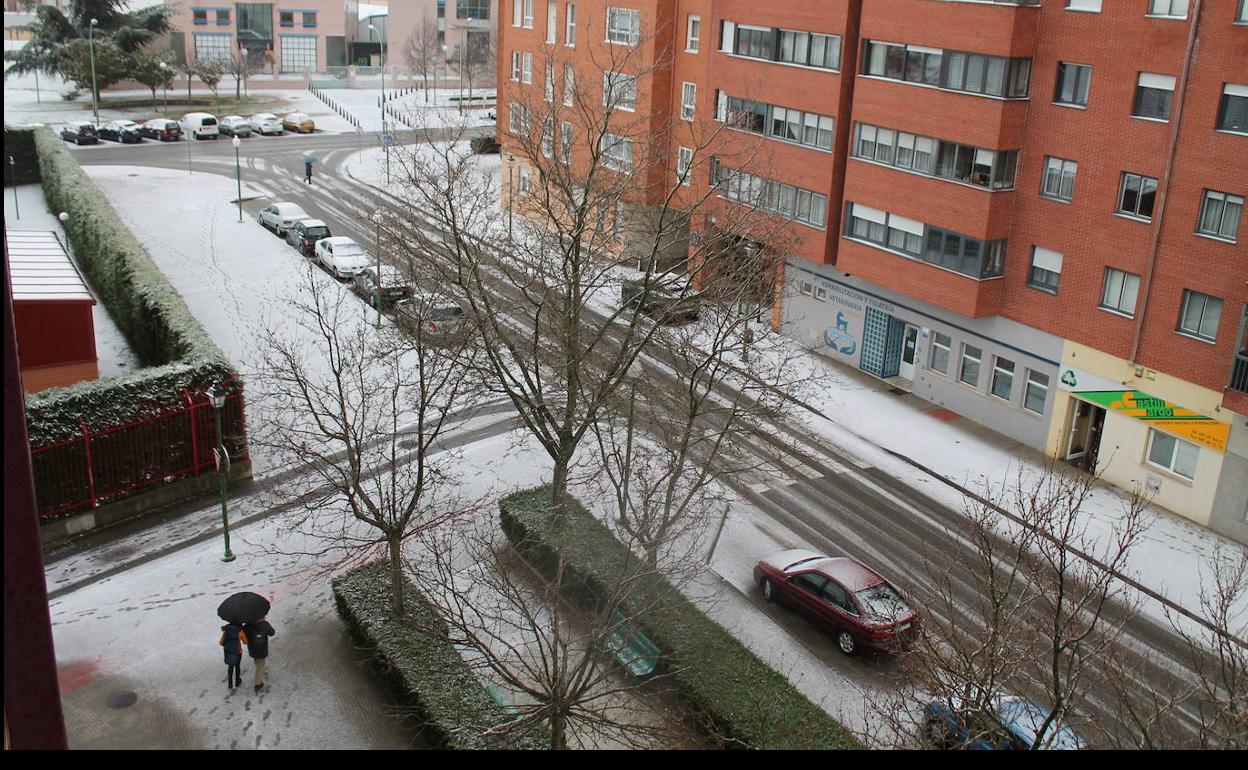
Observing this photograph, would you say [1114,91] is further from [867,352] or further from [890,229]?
[867,352]

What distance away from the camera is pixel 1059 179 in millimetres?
28016

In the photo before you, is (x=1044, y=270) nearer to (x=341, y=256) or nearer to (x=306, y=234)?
(x=341, y=256)

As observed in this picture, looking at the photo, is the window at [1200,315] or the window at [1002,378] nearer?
the window at [1200,315]

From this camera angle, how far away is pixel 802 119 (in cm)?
3453

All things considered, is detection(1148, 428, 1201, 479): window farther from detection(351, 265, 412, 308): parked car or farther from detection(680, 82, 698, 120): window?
detection(351, 265, 412, 308): parked car

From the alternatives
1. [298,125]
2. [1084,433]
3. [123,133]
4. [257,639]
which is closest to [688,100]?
[1084,433]

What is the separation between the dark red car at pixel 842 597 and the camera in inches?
761

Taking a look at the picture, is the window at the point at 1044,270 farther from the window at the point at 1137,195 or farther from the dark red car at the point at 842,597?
the dark red car at the point at 842,597

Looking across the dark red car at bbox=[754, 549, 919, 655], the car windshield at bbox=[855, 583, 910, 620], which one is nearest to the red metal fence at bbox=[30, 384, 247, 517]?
the dark red car at bbox=[754, 549, 919, 655]

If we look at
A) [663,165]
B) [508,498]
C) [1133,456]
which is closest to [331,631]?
[508,498]

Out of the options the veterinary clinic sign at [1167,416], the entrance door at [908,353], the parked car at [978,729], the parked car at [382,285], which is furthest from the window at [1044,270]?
the parked car at [382,285]

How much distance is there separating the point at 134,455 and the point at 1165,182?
23.2 metres

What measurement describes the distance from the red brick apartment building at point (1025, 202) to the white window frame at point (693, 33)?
229cm

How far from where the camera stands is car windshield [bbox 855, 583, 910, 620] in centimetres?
1964
